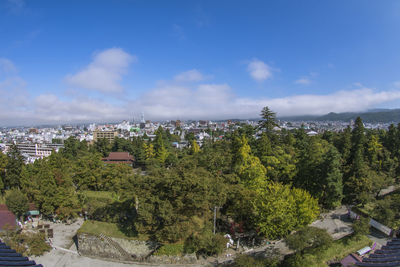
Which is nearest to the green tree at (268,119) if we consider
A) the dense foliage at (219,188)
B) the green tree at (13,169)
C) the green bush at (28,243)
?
the dense foliage at (219,188)

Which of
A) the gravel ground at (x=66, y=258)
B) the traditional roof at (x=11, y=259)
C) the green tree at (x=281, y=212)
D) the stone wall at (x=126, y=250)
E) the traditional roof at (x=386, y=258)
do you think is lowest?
the gravel ground at (x=66, y=258)

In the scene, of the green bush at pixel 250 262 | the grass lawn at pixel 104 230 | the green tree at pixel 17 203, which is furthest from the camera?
the green tree at pixel 17 203

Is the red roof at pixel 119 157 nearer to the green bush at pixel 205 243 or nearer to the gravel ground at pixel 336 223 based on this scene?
the green bush at pixel 205 243

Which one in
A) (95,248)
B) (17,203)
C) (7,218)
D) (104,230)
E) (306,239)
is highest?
(306,239)

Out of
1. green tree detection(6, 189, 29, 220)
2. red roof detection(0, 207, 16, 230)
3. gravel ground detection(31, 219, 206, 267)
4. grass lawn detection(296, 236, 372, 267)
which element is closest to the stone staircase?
gravel ground detection(31, 219, 206, 267)

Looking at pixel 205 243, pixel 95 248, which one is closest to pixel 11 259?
pixel 205 243

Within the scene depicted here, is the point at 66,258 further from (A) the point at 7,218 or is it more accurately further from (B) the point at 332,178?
(B) the point at 332,178

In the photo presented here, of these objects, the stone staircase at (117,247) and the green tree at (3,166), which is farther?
the green tree at (3,166)
